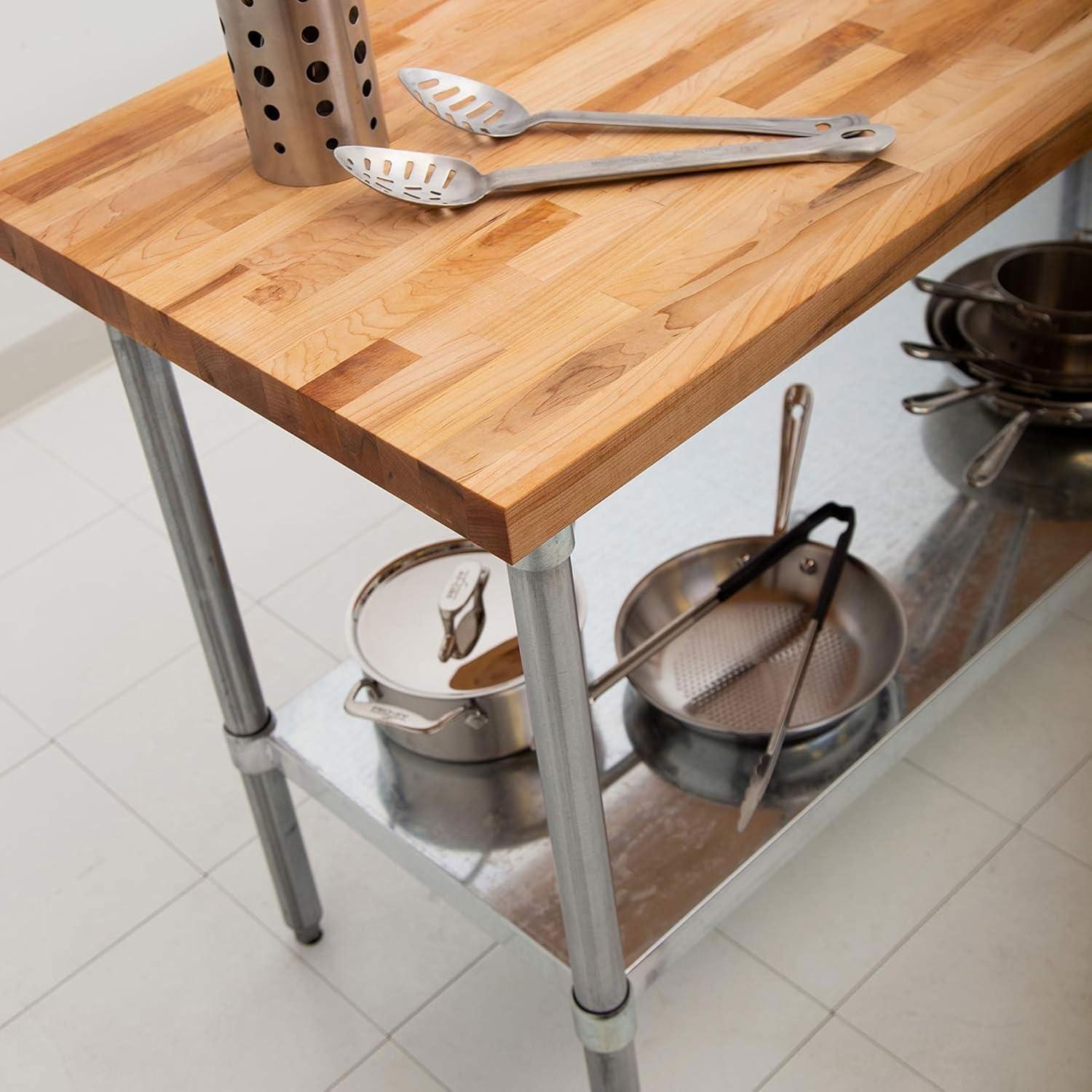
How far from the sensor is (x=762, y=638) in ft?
5.64

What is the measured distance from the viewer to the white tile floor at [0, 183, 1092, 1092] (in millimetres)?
1659

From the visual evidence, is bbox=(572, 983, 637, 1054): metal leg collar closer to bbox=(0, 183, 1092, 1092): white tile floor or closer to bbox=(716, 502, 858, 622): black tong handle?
bbox=(0, 183, 1092, 1092): white tile floor

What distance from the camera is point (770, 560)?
1703mm

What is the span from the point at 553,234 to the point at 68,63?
2.08m

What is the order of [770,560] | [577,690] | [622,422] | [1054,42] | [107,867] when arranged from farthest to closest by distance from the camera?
[107,867] → [770,560] → [1054,42] → [577,690] → [622,422]

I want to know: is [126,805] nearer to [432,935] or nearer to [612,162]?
[432,935]

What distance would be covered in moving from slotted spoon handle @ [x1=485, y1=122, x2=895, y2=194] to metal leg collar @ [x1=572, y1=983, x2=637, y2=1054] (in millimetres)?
687

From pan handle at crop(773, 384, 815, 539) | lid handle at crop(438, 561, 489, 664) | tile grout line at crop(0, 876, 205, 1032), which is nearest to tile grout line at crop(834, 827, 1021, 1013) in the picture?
pan handle at crop(773, 384, 815, 539)

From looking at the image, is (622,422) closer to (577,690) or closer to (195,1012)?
(577,690)

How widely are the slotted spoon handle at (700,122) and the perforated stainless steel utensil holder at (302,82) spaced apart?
143 mm

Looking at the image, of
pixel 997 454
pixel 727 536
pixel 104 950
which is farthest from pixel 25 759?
pixel 997 454

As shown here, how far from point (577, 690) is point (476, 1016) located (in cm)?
81

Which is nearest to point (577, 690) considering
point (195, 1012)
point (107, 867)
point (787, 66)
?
point (787, 66)

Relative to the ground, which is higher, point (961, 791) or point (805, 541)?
point (805, 541)
